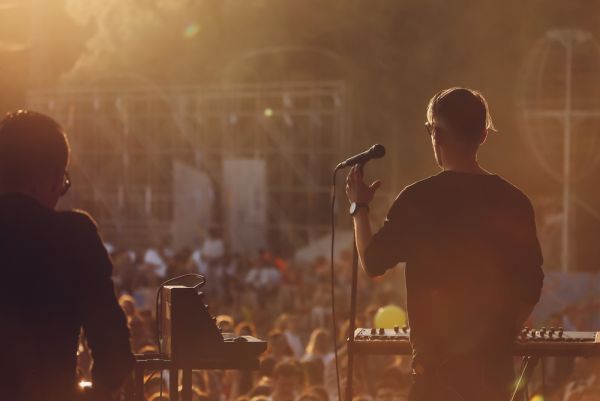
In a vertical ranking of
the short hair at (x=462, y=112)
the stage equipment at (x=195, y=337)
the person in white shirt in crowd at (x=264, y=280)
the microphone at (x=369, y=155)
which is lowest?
the stage equipment at (x=195, y=337)

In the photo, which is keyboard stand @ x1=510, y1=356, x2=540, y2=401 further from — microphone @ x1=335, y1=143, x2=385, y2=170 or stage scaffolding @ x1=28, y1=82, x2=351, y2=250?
stage scaffolding @ x1=28, y1=82, x2=351, y2=250

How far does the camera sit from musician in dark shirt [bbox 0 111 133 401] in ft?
8.61

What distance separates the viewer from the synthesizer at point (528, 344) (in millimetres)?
3592

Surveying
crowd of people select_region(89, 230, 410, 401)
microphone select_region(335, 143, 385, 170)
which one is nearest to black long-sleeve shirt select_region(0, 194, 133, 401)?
microphone select_region(335, 143, 385, 170)

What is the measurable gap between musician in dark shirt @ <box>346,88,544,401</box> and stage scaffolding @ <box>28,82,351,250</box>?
1685 centimetres

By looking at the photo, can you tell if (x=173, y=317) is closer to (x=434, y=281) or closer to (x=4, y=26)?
(x=434, y=281)

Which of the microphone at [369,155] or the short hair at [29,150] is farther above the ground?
the microphone at [369,155]

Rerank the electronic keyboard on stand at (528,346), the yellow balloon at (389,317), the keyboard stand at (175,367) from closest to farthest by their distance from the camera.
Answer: the electronic keyboard on stand at (528,346) → the keyboard stand at (175,367) → the yellow balloon at (389,317)

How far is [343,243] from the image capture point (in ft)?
64.9

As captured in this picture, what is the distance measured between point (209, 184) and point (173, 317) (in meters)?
16.7

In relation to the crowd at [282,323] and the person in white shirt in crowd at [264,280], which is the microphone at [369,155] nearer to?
the crowd at [282,323]

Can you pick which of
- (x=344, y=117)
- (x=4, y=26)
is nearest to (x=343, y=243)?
(x=344, y=117)

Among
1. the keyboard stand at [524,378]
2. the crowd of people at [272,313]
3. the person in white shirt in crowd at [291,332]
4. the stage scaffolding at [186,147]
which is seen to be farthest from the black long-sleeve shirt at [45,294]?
the stage scaffolding at [186,147]

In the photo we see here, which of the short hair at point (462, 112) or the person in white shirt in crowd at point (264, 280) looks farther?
the person in white shirt in crowd at point (264, 280)
